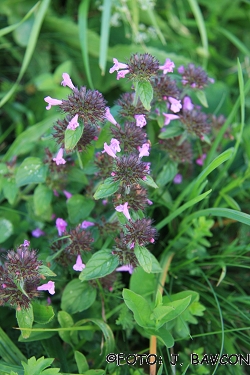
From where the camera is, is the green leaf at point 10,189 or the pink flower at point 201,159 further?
the pink flower at point 201,159

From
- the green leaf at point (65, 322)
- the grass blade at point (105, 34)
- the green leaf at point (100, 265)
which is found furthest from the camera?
the grass blade at point (105, 34)

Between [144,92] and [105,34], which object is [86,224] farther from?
[105,34]

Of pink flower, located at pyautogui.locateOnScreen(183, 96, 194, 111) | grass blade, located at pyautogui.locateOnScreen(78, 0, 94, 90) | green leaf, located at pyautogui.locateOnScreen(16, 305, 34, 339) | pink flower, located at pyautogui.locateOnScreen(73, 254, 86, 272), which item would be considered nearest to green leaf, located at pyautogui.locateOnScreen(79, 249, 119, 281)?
pink flower, located at pyautogui.locateOnScreen(73, 254, 86, 272)

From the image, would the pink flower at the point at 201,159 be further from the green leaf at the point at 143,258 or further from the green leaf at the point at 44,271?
the green leaf at the point at 44,271

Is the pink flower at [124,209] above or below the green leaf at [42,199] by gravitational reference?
above

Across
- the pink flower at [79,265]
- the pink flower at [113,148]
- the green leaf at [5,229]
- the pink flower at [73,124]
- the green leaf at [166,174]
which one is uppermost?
the pink flower at [73,124]

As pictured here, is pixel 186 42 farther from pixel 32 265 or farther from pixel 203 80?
pixel 32 265

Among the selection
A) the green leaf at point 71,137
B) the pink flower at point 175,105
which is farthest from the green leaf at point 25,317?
the pink flower at point 175,105
